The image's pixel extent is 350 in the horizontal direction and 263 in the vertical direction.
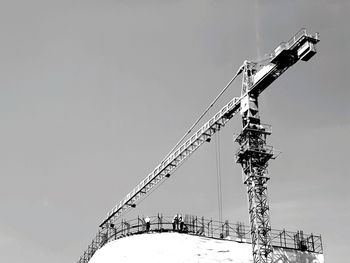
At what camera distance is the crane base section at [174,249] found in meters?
50.9

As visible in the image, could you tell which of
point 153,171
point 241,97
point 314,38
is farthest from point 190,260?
point 153,171

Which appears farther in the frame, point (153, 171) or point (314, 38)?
point (153, 171)

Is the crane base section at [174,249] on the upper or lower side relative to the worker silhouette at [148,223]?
lower

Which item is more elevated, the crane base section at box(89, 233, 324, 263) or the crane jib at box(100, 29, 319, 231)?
the crane jib at box(100, 29, 319, 231)

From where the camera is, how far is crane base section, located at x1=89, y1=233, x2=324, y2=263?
2003 inches

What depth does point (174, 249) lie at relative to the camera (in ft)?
167

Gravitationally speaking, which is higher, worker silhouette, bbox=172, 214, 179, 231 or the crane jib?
the crane jib

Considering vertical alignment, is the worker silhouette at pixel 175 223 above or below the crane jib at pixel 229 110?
below

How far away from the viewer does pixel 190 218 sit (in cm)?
5572

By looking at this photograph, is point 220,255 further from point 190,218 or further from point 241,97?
point 241,97

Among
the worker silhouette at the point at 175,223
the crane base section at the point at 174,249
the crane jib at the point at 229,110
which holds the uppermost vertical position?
the crane jib at the point at 229,110

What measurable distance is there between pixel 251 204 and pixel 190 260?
979cm

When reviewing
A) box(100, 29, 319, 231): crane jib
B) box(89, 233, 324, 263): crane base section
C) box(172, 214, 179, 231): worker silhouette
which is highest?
box(100, 29, 319, 231): crane jib

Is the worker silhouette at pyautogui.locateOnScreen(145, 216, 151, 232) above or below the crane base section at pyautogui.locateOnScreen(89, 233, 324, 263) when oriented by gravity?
above
